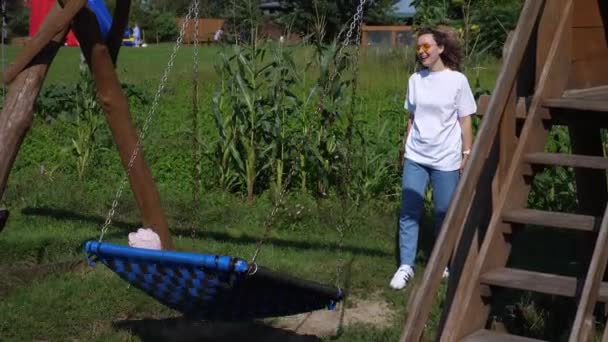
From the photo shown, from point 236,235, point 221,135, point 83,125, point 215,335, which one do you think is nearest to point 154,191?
point 215,335

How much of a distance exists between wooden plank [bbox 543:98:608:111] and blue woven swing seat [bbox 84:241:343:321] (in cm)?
143

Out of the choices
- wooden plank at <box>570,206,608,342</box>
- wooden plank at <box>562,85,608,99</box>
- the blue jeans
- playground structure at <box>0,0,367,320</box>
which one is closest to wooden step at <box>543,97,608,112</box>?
wooden plank at <box>562,85,608,99</box>

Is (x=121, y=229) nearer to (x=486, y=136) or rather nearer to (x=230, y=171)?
(x=230, y=171)

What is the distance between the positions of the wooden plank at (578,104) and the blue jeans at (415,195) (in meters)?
1.51

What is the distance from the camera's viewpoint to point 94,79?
613 cm

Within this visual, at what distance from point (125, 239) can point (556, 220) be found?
4.04 metres

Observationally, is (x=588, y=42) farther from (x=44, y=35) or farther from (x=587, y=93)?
(x=44, y=35)

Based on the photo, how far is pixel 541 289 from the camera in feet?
16.4

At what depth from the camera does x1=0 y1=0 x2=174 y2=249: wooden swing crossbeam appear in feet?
17.7

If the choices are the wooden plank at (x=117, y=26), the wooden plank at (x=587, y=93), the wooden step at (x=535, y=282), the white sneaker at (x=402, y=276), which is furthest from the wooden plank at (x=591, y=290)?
the wooden plank at (x=117, y=26)

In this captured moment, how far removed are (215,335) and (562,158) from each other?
2.40 meters

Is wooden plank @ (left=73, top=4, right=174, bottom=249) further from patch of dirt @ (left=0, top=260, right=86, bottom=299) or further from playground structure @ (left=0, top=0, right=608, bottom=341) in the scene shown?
patch of dirt @ (left=0, top=260, right=86, bottom=299)

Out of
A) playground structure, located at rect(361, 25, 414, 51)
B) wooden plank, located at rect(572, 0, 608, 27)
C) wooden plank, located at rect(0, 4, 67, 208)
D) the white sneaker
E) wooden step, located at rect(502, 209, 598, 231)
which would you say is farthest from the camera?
playground structure, located at rect(361, 25, 414, 51)

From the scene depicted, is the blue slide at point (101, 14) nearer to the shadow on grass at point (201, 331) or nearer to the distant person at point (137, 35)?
the shadow on grass at point (201, 331)
